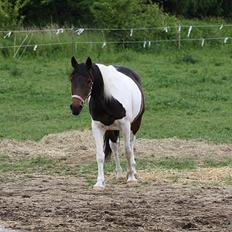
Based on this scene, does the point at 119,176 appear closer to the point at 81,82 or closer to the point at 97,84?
the point at 97,84

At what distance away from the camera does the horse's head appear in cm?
973

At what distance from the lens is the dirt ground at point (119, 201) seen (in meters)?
7.45

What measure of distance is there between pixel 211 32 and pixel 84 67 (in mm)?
23460

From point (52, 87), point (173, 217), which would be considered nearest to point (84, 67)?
point (173, 217)

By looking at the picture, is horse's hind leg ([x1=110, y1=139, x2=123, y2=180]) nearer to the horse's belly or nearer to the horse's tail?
the horse's tail

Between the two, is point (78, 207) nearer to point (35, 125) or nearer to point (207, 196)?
point (207, 196)

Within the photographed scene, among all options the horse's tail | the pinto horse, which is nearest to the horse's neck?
the pinto horse

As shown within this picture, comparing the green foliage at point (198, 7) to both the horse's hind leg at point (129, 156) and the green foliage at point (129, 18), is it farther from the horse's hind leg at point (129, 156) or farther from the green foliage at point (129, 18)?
the horse's hind leg at point (129, 156)

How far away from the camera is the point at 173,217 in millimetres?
7844

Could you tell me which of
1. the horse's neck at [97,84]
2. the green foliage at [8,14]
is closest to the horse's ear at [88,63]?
the horse's neck at [97,84]

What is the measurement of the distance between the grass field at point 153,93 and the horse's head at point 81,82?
18.3 ft

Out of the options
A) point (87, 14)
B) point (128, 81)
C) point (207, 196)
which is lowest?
point (87, 14)

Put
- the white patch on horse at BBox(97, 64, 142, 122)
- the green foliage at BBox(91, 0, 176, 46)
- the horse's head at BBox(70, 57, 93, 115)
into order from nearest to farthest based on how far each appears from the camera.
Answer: the horse's head at BBox(70, 57, 93, 115) → the white patch on horse at BBox(97, 64, 142, 122) → the green foliage at BBox(91, 0, 176, 46)

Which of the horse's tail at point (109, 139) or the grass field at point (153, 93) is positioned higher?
the horse's tail at point (109, 139)
